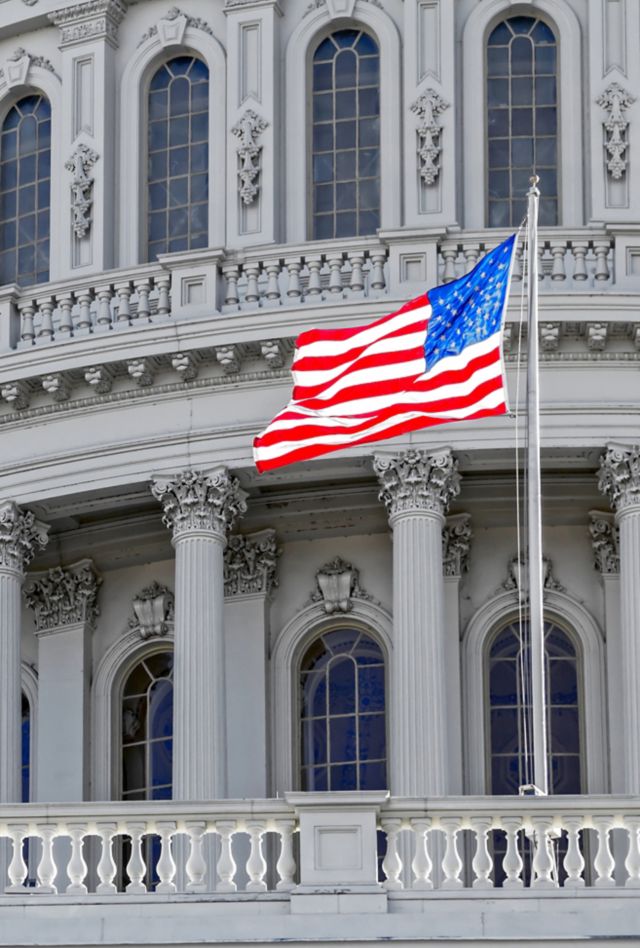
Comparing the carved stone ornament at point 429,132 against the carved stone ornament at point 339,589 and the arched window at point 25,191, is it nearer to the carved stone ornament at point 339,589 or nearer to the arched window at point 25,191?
the carved stone ornament at point 339,589

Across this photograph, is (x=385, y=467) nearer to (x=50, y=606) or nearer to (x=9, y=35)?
(x=50, y=606)

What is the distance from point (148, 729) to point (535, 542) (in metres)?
11.8

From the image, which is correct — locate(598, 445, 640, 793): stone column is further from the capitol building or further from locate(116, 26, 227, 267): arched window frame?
locate(116, 26, 227, 267): arched window frame

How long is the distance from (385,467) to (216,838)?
5965 mm

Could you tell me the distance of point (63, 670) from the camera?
45.2 meters

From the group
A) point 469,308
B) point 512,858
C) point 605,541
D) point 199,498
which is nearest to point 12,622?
point 199,498

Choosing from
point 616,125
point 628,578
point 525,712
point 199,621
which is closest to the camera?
point 628,578

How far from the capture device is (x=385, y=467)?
41594 mm

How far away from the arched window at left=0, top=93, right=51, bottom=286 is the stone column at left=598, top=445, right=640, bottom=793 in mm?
8692

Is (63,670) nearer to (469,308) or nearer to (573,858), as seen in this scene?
(469,308)

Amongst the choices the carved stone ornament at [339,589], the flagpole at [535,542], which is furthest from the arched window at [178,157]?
the flagpole at [535,542]

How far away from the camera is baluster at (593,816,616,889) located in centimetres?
3166

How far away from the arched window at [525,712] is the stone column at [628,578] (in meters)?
1.12

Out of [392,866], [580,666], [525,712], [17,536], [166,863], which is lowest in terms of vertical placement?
[392,866]
